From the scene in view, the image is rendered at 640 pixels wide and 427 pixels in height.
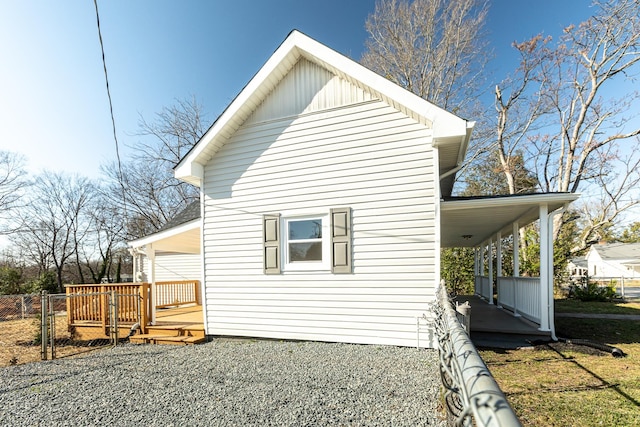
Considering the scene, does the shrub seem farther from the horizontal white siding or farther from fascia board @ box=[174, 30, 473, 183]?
fascia board @ box=[174, 30, 473, 183]

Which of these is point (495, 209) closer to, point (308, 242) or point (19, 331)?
point (308, 242)

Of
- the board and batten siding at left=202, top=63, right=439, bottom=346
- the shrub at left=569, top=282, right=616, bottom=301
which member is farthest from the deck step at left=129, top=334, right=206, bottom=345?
the shrub at left=569, top=282, right=616, bottom=301

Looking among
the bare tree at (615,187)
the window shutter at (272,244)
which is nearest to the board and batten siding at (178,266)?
the window shutter at (272,244)

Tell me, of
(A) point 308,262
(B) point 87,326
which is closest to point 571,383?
(A) point 308,262

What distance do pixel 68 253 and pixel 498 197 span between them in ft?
97.9

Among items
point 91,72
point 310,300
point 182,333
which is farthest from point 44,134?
point 310,300

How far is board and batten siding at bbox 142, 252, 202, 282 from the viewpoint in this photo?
12.7m

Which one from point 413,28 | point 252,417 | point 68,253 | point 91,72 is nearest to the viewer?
point 252,417

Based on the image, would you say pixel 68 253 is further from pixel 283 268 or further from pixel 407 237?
pixel 407 237

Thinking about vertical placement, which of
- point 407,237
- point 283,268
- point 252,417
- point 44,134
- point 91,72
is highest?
point 91,72

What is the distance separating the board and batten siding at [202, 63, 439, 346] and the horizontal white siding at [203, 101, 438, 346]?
2cm

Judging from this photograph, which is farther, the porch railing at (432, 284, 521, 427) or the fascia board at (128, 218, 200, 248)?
the fascia board at (128, 218, 200, 248)

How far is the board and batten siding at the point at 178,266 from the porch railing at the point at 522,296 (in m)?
10.7

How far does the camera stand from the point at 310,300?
20.6 ft
